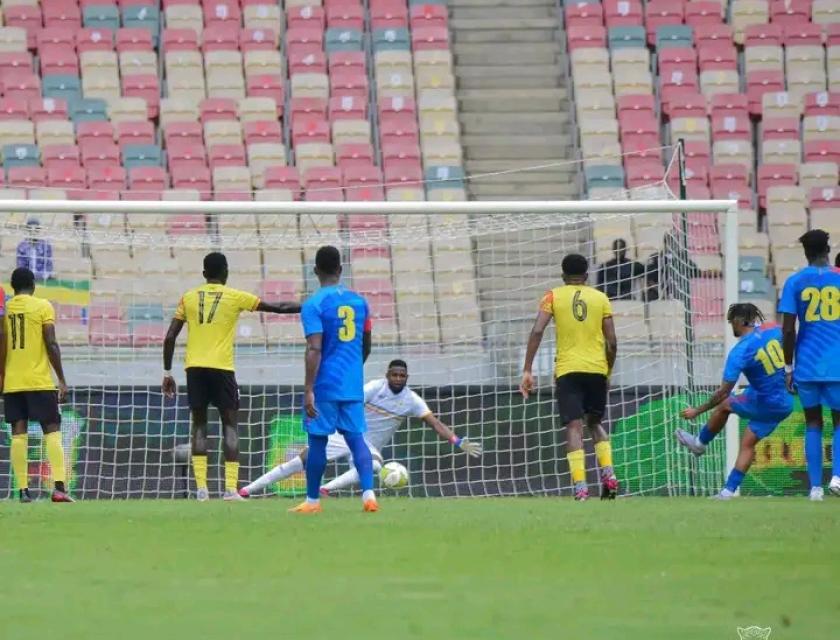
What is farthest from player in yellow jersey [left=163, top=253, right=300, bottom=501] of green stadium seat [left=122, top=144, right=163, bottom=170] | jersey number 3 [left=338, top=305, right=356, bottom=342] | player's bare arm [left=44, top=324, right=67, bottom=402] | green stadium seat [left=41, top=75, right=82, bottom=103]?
green stadium seat [left=41, top=75, right=82, bottom=103]

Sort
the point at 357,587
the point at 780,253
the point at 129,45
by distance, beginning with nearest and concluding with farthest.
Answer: the point at 357,587, the point at 780,253, the point at 129,45

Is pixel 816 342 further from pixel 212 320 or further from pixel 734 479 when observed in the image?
pixel 212 320

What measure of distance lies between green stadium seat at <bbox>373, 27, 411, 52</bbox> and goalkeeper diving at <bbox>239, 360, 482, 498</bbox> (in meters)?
10.0

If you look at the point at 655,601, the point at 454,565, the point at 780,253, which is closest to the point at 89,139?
the point at 780,253

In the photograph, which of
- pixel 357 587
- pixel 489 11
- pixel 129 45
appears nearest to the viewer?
pixel 357 587

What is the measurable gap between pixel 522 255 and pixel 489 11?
8022 millimetres

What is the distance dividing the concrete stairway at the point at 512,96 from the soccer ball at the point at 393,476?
8.56 m

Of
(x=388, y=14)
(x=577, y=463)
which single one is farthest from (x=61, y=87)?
(x=577, y=463)

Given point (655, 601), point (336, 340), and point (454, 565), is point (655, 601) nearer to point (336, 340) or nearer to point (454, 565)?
point (454, 565)

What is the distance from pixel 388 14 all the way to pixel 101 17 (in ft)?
13.5

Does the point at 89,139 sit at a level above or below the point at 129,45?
below

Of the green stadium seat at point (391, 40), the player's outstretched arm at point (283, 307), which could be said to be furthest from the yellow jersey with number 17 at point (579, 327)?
the green stadium seat at point (391, 40)

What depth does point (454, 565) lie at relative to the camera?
7.06m

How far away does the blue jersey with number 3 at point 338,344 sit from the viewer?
1077 cm
